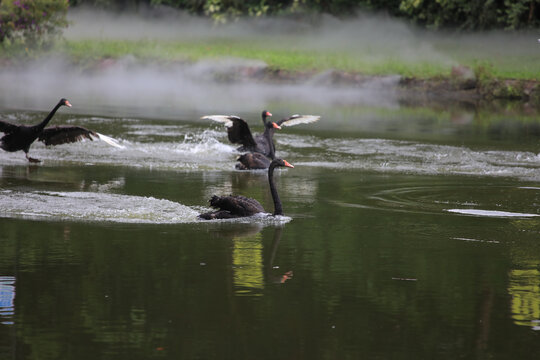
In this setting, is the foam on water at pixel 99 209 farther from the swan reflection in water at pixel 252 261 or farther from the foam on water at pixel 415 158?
the foam on water at pixel 415 158

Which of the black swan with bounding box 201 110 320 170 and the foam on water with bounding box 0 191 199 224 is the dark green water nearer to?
the foam on water with bounding box 0 191 199 224

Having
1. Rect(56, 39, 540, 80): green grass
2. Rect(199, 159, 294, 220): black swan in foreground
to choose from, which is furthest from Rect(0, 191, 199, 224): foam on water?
Rect(56, 39, 540, 80): green grass

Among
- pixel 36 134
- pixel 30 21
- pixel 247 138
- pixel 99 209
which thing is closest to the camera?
pixel 99 209

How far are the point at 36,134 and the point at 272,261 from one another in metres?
7.87

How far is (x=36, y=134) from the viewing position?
1594 centimetres

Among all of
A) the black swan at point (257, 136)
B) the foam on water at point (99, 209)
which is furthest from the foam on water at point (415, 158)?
the foam on water at point (99, 209)

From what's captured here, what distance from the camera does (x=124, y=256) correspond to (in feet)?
30.1

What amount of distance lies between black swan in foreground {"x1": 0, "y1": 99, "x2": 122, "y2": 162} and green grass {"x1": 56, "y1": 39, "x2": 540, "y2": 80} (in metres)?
20.4

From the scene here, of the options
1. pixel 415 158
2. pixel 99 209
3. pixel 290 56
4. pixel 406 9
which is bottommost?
pixel 99 209

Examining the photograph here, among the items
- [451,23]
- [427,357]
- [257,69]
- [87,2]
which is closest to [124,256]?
[427,357]

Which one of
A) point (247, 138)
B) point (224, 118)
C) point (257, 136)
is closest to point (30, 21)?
point (257, 136)

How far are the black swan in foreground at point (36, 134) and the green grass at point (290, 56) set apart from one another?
20.4m

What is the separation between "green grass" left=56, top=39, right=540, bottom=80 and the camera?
114 feet

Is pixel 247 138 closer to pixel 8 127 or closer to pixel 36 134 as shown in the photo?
pixel 36 134
